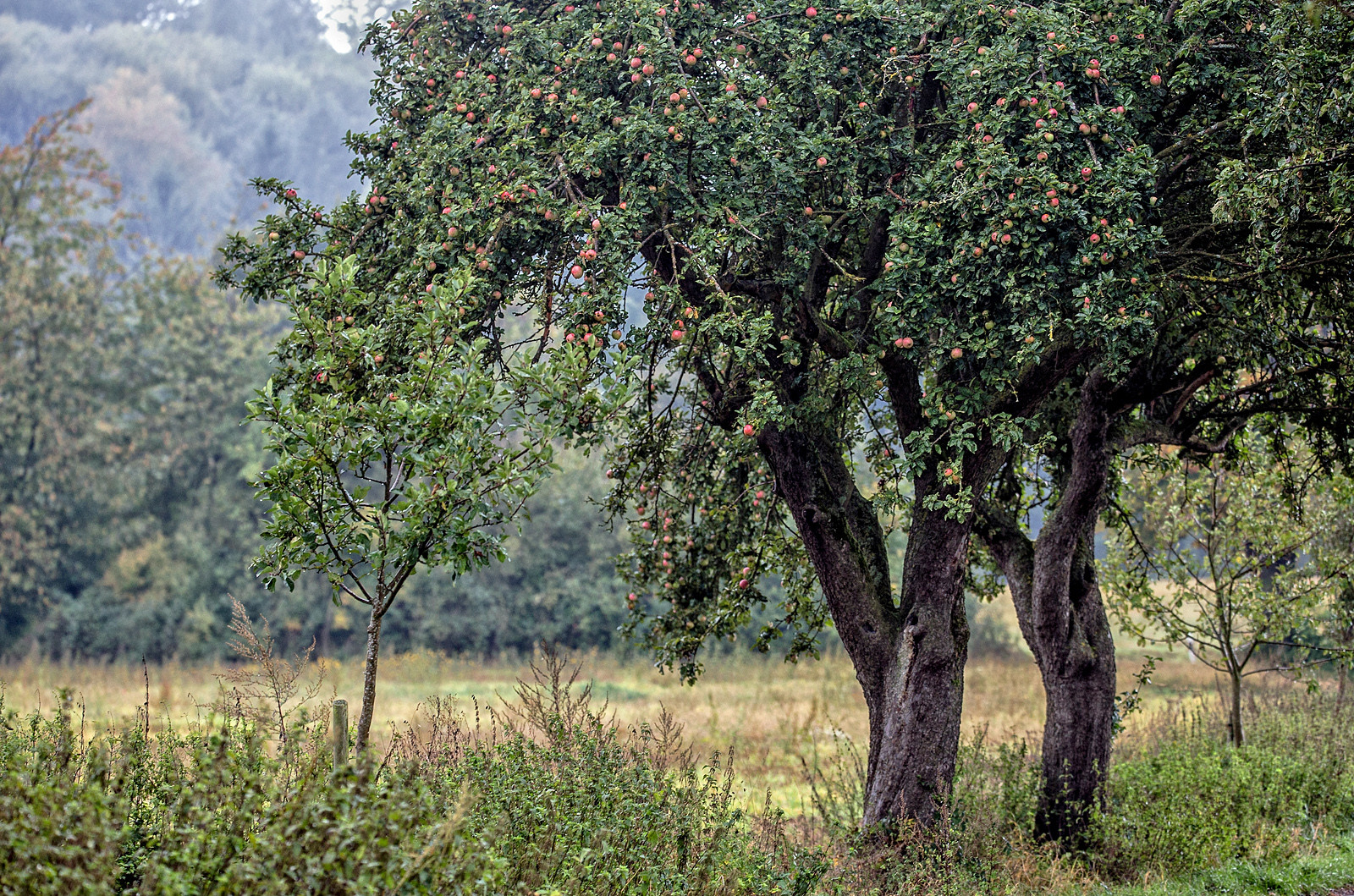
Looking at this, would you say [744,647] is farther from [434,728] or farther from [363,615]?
[434,728]

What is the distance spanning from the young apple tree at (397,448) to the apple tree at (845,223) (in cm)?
51

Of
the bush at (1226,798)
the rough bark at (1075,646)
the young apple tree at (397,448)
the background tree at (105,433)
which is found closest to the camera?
the young apple tree at (397,448)

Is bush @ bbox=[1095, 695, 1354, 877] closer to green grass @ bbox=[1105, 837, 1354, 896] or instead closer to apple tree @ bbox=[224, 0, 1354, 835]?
green grass @ bbox=[1105, 837, 1354, 896]

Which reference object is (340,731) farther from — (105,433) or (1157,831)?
(105,433)

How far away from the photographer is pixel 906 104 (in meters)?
7.60

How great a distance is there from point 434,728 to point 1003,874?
4.33 m

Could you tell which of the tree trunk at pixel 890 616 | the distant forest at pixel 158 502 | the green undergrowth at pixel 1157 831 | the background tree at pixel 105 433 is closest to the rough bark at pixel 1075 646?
the green undergrowth at pixel 1157 831

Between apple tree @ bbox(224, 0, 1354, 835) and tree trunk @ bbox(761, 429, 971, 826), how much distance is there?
0.08 ft

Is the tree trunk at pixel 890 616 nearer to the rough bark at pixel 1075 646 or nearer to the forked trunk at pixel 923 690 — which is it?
the forked trunk at pixel 923 690

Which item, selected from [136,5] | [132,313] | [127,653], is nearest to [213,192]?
[136,5]

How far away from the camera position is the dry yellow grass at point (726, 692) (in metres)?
15.3

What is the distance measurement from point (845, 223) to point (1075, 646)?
4.50 meters

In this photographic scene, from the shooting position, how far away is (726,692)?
Result: 20734mm

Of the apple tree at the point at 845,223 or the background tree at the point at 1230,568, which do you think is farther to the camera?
the background tree at the point at 1230,568
